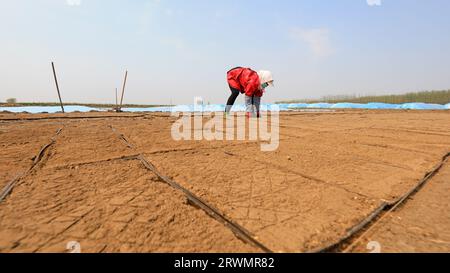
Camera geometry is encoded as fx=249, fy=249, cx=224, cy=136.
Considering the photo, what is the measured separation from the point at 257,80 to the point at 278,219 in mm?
5904

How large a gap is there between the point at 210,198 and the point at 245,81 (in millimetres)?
5789

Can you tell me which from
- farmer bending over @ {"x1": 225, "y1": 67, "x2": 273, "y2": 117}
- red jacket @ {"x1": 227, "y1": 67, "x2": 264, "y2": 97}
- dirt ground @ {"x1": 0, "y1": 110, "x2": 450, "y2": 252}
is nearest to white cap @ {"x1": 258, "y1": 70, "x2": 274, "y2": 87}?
farmer bending over @ {"x1": 225, "y1": 67, "x2": 273, "y2": 117}

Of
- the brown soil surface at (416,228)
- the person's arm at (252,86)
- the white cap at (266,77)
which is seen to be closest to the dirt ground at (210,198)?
the brown soil surface at (416,228)

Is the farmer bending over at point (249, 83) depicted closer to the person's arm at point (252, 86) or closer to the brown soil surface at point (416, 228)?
the person's arm at point (252, 86)

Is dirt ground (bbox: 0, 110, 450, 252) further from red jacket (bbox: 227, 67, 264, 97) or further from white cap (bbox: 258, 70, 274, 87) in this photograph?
white cap (bbox: 258, 70, 274, 87)

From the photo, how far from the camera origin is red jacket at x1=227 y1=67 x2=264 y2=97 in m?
7.08

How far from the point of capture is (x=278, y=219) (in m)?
1.58

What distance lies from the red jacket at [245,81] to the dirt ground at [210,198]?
3966 millimetres

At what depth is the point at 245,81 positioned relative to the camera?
285 inches

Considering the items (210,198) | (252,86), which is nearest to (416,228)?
(210,198)

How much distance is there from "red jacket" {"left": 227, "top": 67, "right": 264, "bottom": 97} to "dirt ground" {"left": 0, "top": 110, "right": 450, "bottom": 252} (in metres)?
3.97

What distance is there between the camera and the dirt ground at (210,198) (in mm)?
1338
